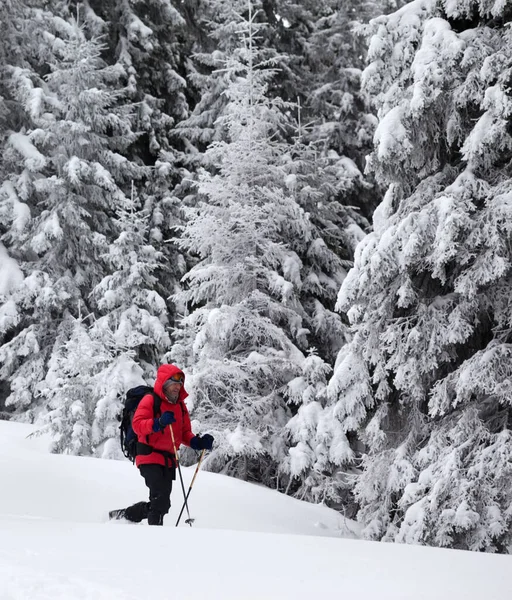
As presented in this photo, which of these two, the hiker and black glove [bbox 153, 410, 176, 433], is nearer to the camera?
black glove [bbox 153, 410, 176, 433]

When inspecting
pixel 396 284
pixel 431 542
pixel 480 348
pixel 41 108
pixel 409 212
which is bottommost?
pixel 431 542

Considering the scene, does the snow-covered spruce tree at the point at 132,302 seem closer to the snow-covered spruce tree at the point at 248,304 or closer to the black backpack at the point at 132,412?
the snow-covered spruce tree at the point at 248,304

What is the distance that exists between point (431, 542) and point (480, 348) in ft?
7.96

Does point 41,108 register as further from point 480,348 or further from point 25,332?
point 480,348

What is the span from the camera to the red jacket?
6.84 metres

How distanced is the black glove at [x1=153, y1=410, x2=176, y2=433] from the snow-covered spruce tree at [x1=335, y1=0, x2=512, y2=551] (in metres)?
3.17

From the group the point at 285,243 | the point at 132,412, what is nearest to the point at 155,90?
the point at 285,243

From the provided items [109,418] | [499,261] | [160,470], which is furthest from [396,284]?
[109,418]

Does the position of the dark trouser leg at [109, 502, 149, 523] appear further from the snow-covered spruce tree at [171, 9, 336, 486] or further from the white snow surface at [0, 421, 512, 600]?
the snow-covered spruce tree at [171, 9, 336, 486]

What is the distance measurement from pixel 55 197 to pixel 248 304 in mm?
6972

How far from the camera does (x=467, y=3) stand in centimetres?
858

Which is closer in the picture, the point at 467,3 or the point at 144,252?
the point at 467,3

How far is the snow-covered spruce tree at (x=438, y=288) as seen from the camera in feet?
26.5

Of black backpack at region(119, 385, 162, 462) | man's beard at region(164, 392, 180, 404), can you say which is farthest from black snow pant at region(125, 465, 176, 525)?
man's beard at region(164, 392, 180, 404)
